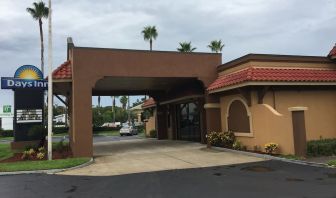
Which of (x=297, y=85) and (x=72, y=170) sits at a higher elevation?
(x=297, y=85)

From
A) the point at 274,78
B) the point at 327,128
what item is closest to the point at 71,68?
the point at 274,78

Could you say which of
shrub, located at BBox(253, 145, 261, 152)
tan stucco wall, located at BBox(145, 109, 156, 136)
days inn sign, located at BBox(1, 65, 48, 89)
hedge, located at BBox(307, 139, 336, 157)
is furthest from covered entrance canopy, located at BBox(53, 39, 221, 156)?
tan stucco wall, located at BBox(145, 109, 156, 136)

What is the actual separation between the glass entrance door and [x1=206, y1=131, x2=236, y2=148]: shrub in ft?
13.3

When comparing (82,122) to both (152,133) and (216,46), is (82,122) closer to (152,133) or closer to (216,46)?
(152,133)

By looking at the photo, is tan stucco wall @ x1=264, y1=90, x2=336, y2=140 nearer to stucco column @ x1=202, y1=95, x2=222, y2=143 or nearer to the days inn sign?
stucco column @ x1=202, y1=95, x2=222, y2=143

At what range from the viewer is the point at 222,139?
20141 mm

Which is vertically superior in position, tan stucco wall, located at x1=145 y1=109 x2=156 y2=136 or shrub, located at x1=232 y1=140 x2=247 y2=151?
tan stucco wall, located at x1=145 y1=109 x2=156 y2=136

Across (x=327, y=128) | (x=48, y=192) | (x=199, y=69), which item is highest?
(x=199, y=69)

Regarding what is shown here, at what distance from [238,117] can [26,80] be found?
38.0 feet

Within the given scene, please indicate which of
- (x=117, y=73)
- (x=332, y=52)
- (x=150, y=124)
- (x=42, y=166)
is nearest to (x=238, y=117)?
(x=332, y=52)

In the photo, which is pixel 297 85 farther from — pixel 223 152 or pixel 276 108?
pixel 223 152

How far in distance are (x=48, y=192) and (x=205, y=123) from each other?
46.6 feet

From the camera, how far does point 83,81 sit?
61.2ft

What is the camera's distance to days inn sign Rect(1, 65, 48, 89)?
845 inches
